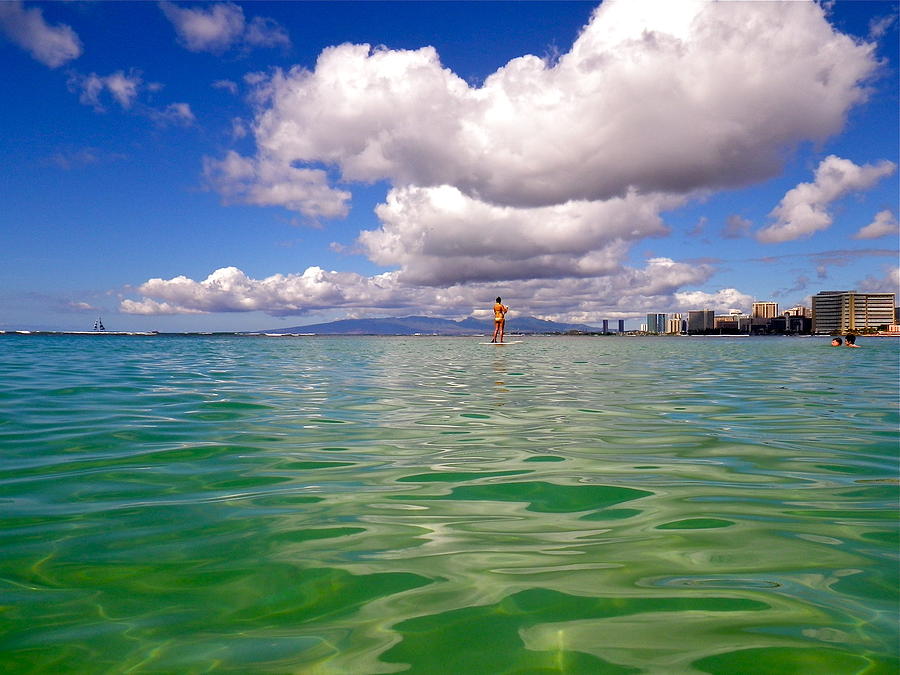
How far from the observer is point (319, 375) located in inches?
723

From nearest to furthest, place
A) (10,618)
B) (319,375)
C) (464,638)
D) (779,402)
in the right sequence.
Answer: (464,638) → (10,618) → (779,402) → (319,375)

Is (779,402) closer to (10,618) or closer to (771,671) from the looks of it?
(771,671)

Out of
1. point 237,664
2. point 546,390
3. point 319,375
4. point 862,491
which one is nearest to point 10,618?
point 237,664

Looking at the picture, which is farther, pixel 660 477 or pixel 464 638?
pixel 660 477

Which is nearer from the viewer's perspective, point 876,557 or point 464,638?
point 464,638

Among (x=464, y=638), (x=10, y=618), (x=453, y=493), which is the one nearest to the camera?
(x=464, y=638)

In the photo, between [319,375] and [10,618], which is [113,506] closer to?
[10,618]

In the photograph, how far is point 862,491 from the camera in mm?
4875

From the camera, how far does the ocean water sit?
95.9 inches

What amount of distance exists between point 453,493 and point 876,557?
304cm

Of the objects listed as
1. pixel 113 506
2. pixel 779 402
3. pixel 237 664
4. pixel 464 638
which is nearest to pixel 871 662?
pixel 464 638

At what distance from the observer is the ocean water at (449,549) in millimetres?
2436

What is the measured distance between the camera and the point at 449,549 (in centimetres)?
358

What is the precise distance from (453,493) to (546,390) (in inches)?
347
